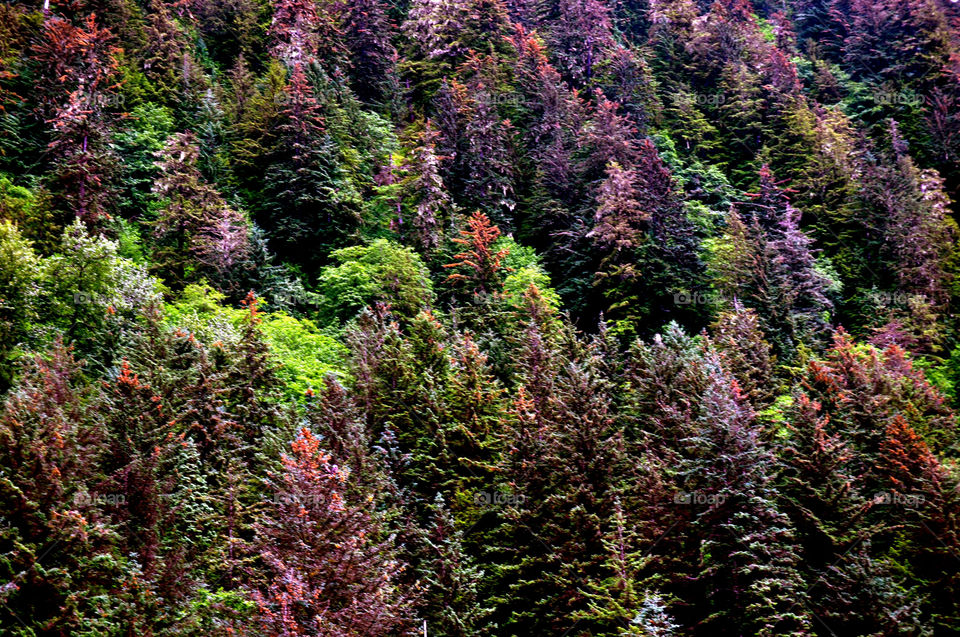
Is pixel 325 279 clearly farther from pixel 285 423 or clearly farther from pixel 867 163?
pixel 867 163

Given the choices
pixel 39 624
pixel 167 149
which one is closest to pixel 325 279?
pixel 167 149

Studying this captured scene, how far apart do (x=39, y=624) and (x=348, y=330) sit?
17.5m

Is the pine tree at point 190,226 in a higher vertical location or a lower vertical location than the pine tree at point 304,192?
lower

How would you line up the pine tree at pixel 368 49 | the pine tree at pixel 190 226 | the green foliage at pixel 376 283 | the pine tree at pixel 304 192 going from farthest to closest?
the pine tree at pixel 368 49 < the pine tree at pixel 304 192 < the green foliage at pixel 376 283 < the pine tree at pixel 190 226

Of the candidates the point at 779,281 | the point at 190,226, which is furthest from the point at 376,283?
the point at 779,281

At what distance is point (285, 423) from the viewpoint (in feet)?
75.3

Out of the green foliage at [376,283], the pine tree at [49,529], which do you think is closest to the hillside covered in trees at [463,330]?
the pine tree at [49,529]

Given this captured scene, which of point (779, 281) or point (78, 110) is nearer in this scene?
point (78, 110)

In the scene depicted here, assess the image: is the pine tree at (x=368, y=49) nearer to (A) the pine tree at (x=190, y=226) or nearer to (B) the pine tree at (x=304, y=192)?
(B) the pine tree at (x=304, y=192)

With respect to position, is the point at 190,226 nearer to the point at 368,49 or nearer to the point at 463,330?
the point at 463,330

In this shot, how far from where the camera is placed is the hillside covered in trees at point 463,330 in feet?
60.1

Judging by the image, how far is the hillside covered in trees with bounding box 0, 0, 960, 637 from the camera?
18.3 metres

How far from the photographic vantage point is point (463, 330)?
1289 inches

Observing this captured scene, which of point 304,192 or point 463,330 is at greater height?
point 304,192
